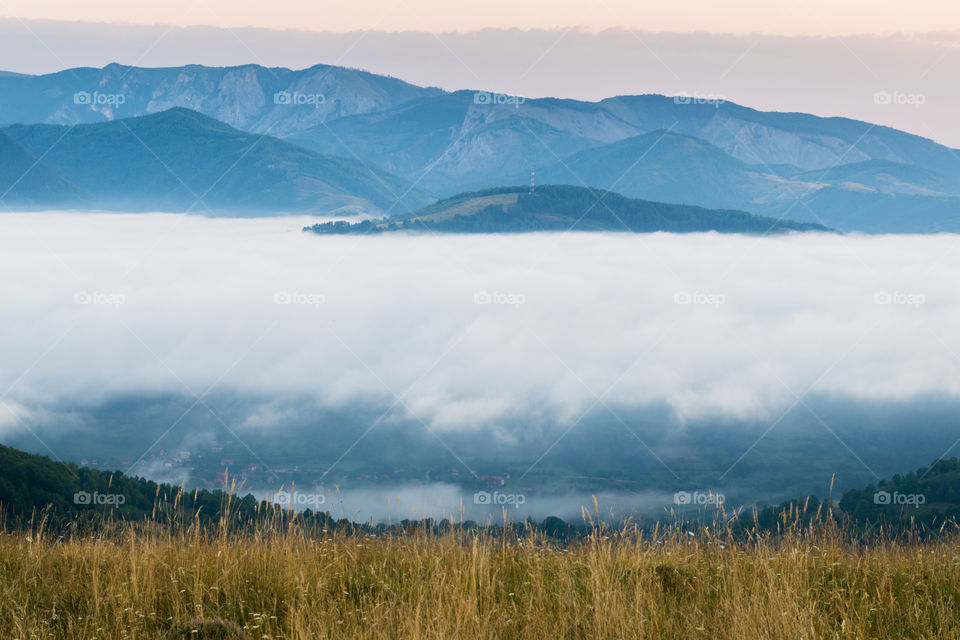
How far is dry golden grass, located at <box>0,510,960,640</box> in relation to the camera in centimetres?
655

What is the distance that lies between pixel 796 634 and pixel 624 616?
1.41m

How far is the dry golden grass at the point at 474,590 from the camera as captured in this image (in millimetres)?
6551

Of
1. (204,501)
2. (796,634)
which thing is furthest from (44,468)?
(796,634)

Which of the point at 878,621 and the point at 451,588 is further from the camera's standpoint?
the point at 451,588

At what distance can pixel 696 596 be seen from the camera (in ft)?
25.1

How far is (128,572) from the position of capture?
25.9 ft

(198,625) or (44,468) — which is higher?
(44,468)

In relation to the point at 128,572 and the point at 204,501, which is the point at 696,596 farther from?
the point at 204,501

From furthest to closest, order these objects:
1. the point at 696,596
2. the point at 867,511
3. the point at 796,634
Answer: the point at 867,511, the point at 696,596, the point at 796,634

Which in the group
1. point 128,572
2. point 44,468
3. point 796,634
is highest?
point 44,468

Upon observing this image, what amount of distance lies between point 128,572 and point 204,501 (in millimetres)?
73179

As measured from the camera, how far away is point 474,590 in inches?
273

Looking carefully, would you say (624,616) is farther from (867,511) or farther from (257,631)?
(867,511)

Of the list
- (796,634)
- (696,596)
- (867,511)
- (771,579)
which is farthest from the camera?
(867,511)
